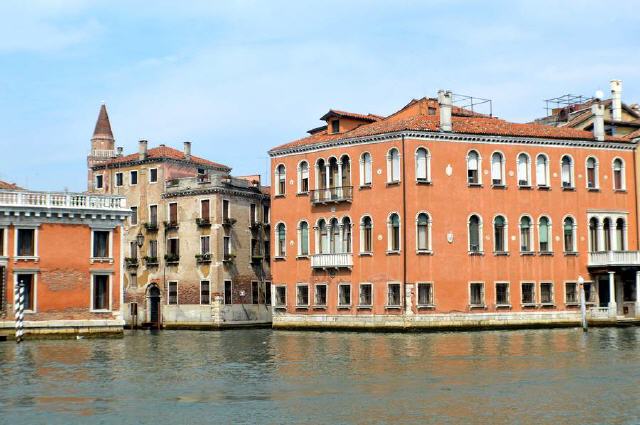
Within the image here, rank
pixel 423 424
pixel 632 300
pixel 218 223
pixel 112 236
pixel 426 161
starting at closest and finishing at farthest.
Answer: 1. pixel 423 424
2. pixel 112 236
3. pixel 426 161
4. pixel 632 300
5. pixel 218 223

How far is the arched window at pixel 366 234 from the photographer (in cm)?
4844

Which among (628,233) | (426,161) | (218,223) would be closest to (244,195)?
(218,223)

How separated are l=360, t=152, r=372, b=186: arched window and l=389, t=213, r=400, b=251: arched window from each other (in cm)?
220

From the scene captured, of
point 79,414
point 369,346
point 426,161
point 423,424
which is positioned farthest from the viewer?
point 426,161

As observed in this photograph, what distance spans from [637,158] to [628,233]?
3.93m

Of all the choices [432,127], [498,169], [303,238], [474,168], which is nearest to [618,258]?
[498,169]

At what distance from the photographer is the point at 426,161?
47.5 meters

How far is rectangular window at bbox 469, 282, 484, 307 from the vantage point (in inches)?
1879

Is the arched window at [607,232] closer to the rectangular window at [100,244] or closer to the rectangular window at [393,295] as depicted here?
the rectangular window at [393,295]

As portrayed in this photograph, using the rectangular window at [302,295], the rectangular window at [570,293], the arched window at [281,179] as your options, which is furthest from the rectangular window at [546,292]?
the arched window at [281,179]

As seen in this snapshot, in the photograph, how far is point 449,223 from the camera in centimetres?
4775

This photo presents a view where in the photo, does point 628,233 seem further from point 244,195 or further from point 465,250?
point 244,195

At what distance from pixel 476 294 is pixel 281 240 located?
10606 mm

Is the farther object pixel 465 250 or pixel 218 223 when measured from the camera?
pixel 218 223
